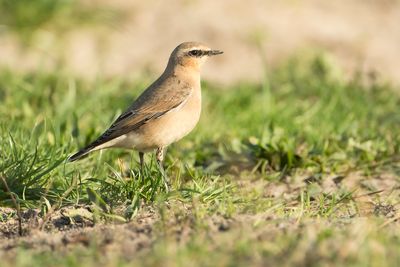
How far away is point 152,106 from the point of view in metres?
7.25

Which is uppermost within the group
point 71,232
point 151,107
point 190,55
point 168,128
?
point 190,55

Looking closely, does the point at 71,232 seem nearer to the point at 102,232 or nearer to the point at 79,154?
the point at 102,232

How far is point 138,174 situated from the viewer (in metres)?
6.13

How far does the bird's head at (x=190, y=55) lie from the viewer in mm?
7699

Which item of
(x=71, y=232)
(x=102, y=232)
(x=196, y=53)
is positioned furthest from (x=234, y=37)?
(x=102, y=232)

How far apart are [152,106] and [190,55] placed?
753 mm

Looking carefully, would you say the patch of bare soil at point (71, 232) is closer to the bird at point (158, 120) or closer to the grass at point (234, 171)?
the grass at point (234, 171)

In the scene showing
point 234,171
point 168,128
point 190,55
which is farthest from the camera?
point 190,55

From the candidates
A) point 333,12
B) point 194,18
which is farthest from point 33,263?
point 333,12

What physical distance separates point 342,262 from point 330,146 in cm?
368

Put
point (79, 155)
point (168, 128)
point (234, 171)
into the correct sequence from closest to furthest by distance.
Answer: point (79, 155)
point (168, 128)
point (234, 171)

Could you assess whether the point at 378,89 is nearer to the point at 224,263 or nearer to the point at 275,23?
the point at 275,23

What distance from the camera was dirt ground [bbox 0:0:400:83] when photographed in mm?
11461

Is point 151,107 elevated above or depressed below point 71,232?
above
